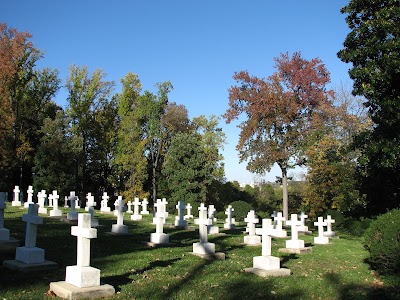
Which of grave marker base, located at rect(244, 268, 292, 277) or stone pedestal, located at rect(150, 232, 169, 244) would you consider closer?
grave marker base, located at rect(244, 268, 292, 277)

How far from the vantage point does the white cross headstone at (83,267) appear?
605 centimetres

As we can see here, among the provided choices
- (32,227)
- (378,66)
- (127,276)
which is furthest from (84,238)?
(378,66)

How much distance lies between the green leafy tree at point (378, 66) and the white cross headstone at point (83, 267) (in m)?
11.2

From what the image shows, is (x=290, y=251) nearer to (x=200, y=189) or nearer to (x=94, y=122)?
(x=200, y=189)

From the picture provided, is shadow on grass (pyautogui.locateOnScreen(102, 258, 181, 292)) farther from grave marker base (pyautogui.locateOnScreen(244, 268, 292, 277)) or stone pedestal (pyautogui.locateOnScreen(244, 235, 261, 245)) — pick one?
stone pedestal (pyautogui.locateOnScreen(244, 235, 261, 245))

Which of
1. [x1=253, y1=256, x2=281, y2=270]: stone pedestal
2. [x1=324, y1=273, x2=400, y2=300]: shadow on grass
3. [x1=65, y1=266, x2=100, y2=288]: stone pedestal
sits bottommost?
[x1=324, y1=273, x2=400, y2=300]: shadow on grass

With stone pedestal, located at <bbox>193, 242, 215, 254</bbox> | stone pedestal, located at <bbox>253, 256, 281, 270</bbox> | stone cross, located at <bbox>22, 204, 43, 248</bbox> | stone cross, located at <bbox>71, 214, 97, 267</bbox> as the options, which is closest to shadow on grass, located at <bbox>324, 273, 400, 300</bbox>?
stone pedestal, located at <bbox>253, 256, 281, 270</bbox>

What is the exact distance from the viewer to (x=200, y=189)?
1529 inches

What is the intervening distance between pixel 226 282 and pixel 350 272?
3.36m

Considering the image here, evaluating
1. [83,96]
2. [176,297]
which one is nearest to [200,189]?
[83,96]

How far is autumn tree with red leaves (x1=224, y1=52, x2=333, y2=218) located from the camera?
2945cm

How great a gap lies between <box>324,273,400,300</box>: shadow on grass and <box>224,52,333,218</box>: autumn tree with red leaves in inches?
858

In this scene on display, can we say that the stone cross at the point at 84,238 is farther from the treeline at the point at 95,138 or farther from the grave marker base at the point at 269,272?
the treeline at the point at 95,138

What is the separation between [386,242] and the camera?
26.7 ft
